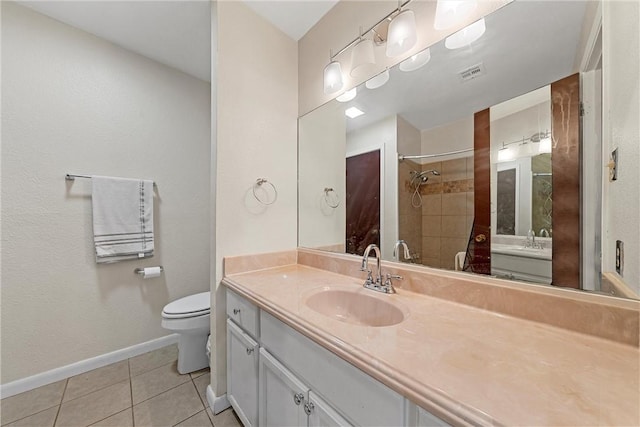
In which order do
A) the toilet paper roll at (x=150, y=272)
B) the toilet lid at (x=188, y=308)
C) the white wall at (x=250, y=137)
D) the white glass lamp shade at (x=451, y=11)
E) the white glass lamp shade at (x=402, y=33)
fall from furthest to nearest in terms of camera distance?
the toilet paper roll at (x=150, y=272), the toilet lid at (x=188, y=308), the white wall at (x=250, y=137), the white glass lamp shade at (x=402, y=33), the white glass lamp shade at (x=451, y=11)

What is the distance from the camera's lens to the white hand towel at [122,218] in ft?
5.59

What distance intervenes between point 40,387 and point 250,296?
170 centimetres

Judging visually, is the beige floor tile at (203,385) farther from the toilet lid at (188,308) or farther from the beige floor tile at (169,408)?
the toilet lid at (188,308)

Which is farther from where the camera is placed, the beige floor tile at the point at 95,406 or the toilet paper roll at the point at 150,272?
the toilet paper roll at the point at 150,272

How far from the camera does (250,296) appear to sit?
3.45 ft

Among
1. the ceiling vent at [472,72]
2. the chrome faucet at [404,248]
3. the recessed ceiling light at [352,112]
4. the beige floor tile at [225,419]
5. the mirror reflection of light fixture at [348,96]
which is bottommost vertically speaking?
the beige floor tile at [225,419]

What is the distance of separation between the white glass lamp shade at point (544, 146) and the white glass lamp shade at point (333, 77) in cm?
104

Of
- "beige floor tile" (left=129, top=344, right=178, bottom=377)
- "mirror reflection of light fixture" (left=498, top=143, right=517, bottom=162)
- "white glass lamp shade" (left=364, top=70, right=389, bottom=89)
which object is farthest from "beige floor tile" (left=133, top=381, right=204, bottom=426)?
"white glass lamp shade" (left=364, top=70, right=389, bottom=89)

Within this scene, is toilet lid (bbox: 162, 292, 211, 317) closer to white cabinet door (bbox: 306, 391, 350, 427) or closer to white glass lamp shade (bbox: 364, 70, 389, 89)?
white cabinet door (bbox: 306, 391, 350, 427)

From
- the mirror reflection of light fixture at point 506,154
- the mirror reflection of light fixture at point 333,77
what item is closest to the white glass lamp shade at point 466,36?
the mirror reflection of light fixture at point 506,154

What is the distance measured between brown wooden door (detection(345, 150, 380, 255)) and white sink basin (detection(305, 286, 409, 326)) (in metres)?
0.32

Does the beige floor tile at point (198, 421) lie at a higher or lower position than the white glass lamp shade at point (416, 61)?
lower

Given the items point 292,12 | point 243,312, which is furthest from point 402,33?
point 243,312

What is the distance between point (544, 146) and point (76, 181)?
8.65 feet
